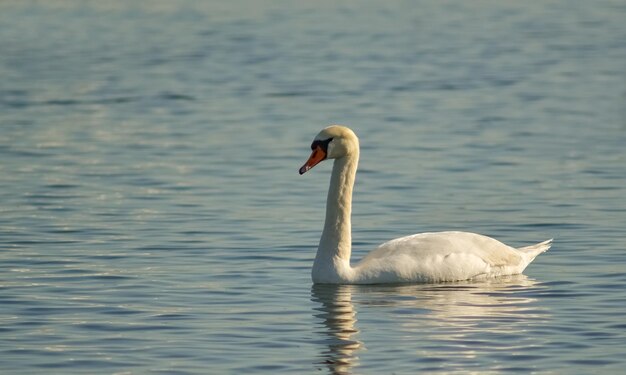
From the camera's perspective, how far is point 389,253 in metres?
14.4

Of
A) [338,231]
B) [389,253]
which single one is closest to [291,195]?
[338,231]

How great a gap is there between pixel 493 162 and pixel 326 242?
8.15 meters

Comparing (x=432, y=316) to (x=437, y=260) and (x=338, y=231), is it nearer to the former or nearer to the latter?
(x=437, y=260)

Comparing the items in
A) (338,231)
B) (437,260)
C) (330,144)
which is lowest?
(437,260)

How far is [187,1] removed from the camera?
57.1 meters

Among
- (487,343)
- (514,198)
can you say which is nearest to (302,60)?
(514,198)

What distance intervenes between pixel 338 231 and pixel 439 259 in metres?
0.99

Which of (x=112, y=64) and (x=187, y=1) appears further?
(x=187, y=1)

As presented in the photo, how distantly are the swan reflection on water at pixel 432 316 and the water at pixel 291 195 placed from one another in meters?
0.03

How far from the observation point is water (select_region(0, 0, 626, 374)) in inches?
479

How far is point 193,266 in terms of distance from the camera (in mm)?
15547

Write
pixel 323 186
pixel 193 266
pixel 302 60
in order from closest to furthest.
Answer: pixel 193 266
pixel 323 186
pixel 302 60

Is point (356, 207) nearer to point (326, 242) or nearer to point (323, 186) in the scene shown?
point (323, 186)

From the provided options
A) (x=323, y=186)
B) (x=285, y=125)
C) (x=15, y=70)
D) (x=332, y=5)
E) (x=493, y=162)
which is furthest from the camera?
(x=332, y=5)
